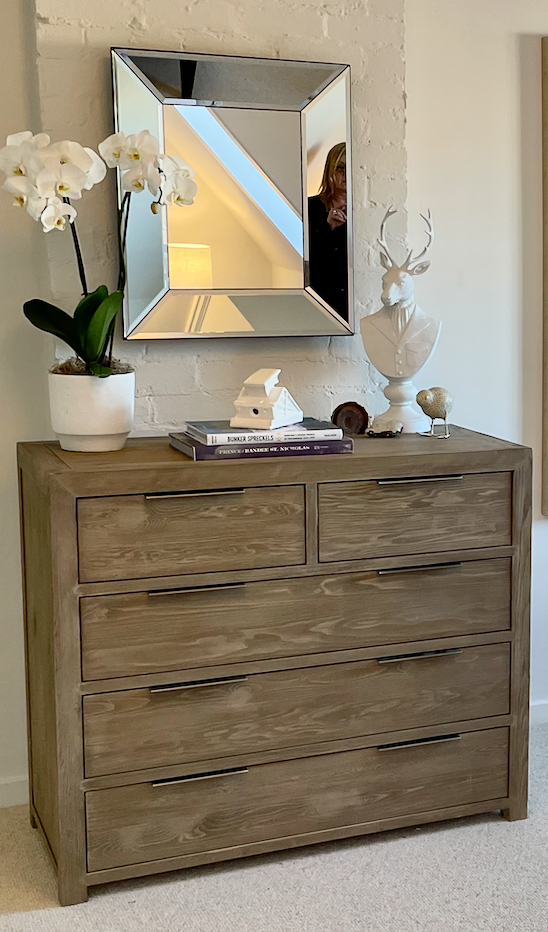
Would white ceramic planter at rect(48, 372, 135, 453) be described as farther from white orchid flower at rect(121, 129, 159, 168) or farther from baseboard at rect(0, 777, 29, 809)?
baseboard at rect(0, 777, 29, 809)

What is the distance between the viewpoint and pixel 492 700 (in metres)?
2.24

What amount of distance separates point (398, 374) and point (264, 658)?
76 cm

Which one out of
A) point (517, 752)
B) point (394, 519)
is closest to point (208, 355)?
point (394, 519)

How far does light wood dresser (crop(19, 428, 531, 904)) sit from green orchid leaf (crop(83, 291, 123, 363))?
0.21 meters

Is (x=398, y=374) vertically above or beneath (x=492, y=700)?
above

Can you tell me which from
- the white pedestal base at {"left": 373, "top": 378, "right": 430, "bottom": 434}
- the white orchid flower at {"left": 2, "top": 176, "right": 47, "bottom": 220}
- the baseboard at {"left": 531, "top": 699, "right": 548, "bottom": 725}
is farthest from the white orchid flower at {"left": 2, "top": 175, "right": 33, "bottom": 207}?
the baseboard at {"left": 531, "top": 699, "right": 548, "bottom": 725}

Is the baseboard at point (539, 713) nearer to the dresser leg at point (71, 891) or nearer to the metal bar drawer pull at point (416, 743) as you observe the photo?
the metal bar drawer pull at point (416, 743)

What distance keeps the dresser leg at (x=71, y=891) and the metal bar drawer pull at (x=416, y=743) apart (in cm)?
68

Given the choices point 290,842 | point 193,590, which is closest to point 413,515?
point 193,590

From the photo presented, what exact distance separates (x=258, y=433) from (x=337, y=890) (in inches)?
37.5

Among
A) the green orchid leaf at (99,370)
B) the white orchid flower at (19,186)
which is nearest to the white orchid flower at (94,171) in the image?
the white orchid flower at (19,186)

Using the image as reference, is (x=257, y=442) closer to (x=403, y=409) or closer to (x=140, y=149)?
(x=403, y=409)

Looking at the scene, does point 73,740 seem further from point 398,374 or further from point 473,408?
point 473,408

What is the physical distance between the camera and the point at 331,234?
7.84 ft
